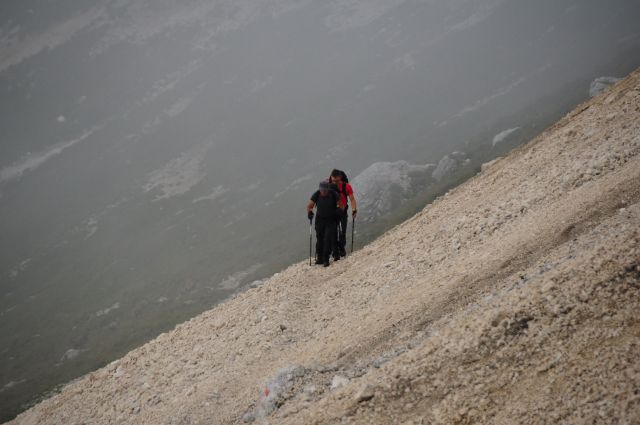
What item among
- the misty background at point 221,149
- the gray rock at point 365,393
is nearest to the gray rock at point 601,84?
the misty background at point 221,149

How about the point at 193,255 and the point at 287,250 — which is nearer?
the point at 287,250

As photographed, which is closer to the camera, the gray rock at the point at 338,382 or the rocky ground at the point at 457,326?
the rocky ground at the point at 457,326

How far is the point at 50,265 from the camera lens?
310ft

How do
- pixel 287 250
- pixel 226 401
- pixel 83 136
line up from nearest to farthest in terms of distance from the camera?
1. pixel 226 401
2. pixel 287 250
3. pixel 83 136

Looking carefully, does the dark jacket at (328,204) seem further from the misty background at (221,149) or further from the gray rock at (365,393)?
the misty background at (221,149)

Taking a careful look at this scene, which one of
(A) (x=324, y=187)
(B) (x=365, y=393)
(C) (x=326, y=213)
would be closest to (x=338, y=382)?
(B) (x=365, y=393)

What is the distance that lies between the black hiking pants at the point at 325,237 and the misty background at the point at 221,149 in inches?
1141

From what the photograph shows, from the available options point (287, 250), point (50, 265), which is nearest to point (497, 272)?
point (287, 250)

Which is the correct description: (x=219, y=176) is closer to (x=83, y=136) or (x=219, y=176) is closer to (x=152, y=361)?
(x=83, y=136)

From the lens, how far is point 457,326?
7.22 meters

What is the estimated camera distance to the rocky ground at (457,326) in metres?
5.77

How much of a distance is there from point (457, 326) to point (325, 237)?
30.2 ft

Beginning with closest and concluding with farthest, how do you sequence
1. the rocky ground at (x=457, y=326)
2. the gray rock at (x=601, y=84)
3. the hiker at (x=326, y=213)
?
the rocky ground at (x=457, y=326) < the hiker at (x=326, y=213) < the gray rock at (x=601, y=84)

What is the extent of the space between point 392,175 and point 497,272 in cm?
5376
